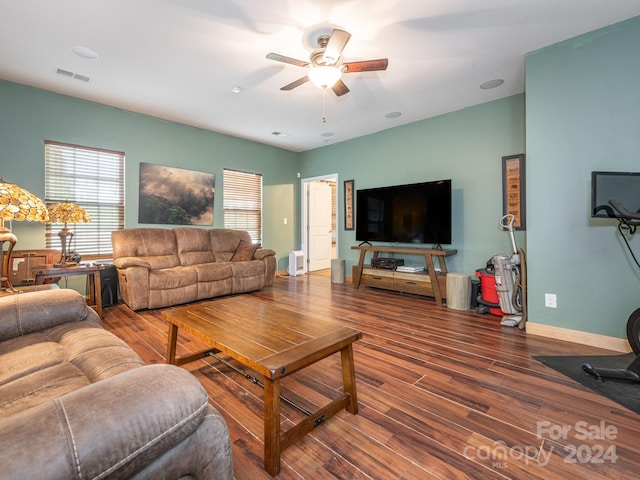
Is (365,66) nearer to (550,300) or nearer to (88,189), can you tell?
(550,300)

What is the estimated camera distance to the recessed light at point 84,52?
2.84 meters

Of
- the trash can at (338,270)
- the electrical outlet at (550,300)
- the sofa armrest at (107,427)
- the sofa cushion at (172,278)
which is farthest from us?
the trash can at (338,270)

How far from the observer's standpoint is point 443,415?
166cm

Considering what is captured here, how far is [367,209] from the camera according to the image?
5.17 metres

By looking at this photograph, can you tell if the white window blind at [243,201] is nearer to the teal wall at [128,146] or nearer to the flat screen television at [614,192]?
the teal wall at [128,146]

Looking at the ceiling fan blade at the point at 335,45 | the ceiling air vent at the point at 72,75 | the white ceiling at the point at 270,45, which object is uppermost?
the ceiling air vent at the point at 72,75

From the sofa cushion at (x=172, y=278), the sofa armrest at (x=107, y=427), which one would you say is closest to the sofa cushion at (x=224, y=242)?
the sofa cushion at (x=172, y=278)

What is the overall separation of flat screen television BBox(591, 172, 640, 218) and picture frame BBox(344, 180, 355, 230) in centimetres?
383

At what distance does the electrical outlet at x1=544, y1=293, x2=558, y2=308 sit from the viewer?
111 inches

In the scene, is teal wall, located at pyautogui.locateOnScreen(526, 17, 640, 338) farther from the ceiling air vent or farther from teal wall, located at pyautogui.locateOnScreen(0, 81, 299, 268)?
the ceiling air vent

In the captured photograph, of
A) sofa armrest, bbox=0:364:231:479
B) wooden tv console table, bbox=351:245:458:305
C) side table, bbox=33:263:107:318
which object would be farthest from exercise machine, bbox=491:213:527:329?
side table, bbox=33:263:107:318

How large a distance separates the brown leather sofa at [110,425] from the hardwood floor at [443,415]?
71 centimetres

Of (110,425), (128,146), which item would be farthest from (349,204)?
(110,425)

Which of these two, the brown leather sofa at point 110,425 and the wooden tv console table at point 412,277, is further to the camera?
the wooden tv console table at point 412,277
